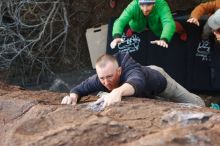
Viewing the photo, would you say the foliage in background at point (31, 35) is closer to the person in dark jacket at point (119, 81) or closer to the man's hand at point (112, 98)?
the person in dark jacket at point (119, 81)

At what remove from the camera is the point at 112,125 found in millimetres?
2150

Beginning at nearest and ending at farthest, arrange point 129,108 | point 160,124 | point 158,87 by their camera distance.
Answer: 1. point 160,124
2. point 129,108
3. point 158,87

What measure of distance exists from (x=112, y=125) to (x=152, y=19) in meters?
1.82

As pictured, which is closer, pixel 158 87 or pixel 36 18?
pixel 158 87

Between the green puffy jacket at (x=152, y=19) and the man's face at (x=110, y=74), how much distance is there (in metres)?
0.95

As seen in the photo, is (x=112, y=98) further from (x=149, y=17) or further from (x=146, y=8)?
(x=149, y=17)

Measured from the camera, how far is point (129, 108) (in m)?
2.31

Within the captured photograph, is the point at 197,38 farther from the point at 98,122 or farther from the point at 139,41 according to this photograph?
the point at 98,122

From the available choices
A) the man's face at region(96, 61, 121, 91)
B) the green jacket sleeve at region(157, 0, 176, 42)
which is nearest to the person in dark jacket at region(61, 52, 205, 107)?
the man's face at region(96, 61, 121, 91)

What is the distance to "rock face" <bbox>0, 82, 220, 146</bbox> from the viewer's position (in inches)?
80.4

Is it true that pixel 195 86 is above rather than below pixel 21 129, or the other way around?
below

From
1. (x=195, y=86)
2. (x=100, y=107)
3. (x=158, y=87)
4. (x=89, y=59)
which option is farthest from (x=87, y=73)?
(x=100, y=107)

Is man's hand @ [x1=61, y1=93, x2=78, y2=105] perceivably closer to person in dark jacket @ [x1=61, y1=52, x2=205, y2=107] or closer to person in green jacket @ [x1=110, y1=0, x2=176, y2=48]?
person in dark jacket @ [x1=61, y1=52, x2=205, y2=107]

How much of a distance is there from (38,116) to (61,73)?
2.56m
